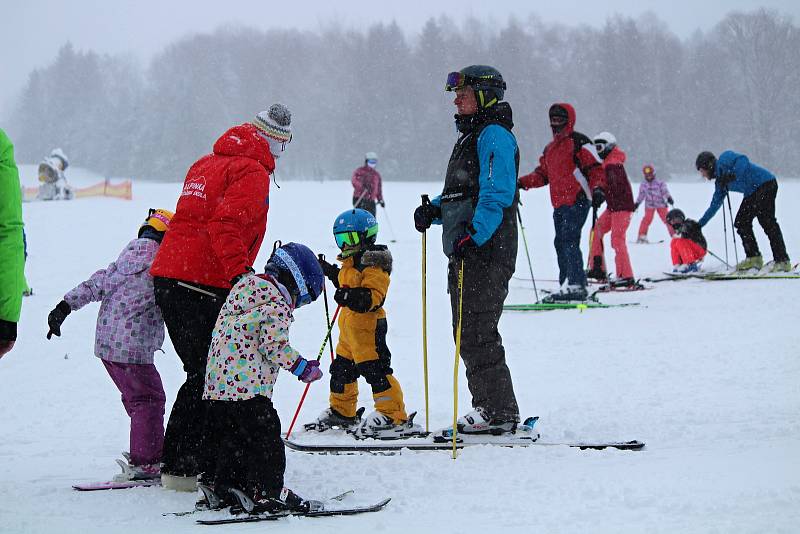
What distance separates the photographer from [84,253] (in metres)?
14.3

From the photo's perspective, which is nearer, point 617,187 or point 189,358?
point 189,358

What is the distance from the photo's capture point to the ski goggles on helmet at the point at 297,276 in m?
3.50

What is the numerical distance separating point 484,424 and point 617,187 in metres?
7.33

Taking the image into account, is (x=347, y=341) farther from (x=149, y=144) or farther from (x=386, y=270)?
(x=149, y=144)

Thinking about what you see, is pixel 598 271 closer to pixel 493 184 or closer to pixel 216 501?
pixel 493 184

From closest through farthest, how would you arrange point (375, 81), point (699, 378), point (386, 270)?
point (386, 270) < point (699, 378) < point (375, 81)

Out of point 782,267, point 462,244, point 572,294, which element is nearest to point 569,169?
point 572,294

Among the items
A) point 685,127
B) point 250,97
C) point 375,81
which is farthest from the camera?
point 250,97

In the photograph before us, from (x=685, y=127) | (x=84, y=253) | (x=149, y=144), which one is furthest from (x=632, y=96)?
(x=84, y=253)

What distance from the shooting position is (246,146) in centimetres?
388

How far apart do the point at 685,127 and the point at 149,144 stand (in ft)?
147

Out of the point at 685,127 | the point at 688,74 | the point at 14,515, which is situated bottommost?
the point at 14,515

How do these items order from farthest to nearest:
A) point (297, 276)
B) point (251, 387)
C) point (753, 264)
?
point (753, 264), point (297, 276), point (251, 387)

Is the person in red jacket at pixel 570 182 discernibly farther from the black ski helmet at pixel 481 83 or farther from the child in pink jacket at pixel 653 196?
the child in pink jacket at pixel 653 196
